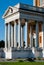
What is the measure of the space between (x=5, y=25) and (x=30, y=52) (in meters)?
14.0

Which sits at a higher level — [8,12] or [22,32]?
[8,12]

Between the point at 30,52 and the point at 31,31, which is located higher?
the point at 31,31

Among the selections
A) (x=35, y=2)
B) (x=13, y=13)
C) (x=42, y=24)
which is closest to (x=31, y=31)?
(x=42, y=24)

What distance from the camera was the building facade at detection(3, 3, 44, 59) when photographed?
57.9 m

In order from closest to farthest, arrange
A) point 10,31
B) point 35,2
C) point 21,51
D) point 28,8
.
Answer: point 21,51 < point 28,8 < point 10,31 < point 35,2

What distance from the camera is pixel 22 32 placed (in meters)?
64.2

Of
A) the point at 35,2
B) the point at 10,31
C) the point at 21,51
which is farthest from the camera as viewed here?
the point at 35,2

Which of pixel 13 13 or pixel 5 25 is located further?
pixel 5 25

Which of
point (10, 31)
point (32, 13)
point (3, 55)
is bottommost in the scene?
point (3, 55)

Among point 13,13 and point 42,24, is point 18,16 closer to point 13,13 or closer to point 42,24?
point 13,13

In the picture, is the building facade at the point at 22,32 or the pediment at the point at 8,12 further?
the pediment at the point at 8,12

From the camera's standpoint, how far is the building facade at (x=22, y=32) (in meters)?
57.9

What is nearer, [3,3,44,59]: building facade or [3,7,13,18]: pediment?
[3,3,44,59]: building facade

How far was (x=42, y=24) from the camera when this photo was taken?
64.6 meters
